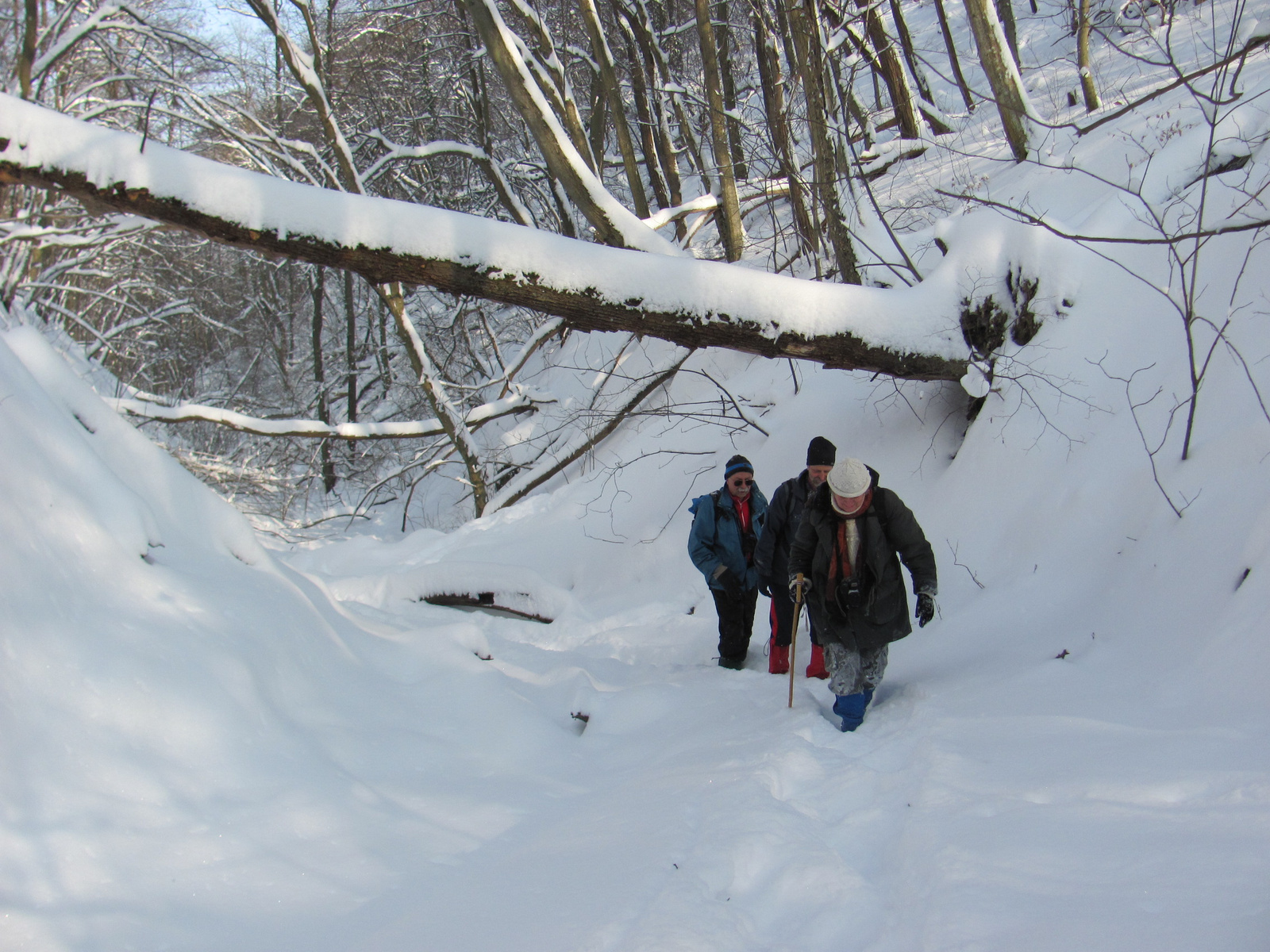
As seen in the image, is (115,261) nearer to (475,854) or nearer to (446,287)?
(446,287)

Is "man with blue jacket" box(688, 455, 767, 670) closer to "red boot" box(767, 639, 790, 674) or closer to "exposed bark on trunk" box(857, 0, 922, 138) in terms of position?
"red boot" box(767, 639, 790, 674)

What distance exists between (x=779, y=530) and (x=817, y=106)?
332 centimetres

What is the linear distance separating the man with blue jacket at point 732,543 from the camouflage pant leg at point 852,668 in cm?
126

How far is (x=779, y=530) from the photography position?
482 centimetres

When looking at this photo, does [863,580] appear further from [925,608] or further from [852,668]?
[852,668]

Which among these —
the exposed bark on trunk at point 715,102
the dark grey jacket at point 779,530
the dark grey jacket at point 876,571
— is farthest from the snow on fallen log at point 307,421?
the dark grey jacket at point 876,571

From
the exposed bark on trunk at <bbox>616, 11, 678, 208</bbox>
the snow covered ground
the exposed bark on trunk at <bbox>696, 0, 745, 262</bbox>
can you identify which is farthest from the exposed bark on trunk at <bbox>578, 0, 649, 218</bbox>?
the snow covered ground

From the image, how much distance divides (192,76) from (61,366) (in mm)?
11455

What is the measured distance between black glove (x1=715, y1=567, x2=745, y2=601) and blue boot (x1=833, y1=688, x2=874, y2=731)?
1393 mm

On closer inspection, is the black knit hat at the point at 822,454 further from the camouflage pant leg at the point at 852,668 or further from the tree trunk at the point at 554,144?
the tree trunk at the point at 554,144

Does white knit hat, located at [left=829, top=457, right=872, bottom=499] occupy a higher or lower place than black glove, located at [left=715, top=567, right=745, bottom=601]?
higher

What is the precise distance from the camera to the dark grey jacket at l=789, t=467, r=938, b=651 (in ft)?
12.9

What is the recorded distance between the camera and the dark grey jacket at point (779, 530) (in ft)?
15.6

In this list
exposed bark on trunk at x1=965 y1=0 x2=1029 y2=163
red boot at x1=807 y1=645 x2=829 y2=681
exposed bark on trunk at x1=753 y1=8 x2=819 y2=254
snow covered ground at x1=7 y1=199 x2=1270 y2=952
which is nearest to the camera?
snow covered ground at x1=7 y1=199 x2=1270 y2=952
